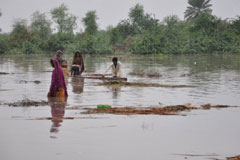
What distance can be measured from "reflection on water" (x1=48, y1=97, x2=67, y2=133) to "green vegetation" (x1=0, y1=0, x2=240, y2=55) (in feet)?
135

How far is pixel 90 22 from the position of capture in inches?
2795

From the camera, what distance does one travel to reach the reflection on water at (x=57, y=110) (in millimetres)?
8430

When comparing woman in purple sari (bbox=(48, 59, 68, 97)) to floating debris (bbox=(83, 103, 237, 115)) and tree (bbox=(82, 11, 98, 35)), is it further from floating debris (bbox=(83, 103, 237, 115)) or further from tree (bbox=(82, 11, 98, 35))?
tree (bbox=(82, 11, 98, 35))

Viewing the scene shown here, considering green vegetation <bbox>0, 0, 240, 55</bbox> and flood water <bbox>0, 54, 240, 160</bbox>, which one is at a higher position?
green vegetation <bbox>0, 0, 240, 55</bbox>

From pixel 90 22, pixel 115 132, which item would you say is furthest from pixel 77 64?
pixel 90 22

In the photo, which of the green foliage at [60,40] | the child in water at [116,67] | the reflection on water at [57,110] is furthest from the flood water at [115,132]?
the green foliage at [60,40]

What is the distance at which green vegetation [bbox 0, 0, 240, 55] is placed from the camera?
177 ft

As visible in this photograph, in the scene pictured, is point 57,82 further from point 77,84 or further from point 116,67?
point 116,67

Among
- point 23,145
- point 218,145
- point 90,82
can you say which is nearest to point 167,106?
point 218,145

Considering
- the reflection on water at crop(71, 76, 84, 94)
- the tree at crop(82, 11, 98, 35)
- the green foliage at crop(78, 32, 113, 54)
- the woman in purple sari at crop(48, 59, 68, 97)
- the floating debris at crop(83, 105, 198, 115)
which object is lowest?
the floating debris at crop(83, 105, 198, 115)

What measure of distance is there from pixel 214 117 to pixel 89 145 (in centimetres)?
364

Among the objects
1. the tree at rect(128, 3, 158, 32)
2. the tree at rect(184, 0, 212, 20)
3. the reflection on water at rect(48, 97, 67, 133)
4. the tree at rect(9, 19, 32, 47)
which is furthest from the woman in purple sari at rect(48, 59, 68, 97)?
the tree at rect(184, 0, 212, 20)

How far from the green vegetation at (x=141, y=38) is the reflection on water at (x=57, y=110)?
41136 millimetres

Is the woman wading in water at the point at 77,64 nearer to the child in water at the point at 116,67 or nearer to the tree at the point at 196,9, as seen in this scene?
the child in water at the point at 116,67
